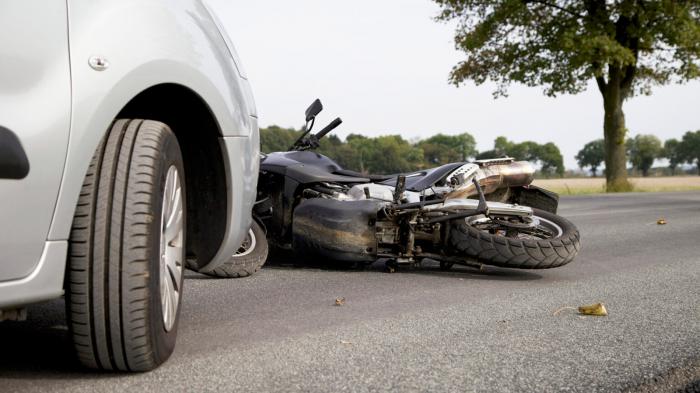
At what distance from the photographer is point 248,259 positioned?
5367 millimetres

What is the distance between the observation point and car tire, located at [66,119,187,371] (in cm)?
231

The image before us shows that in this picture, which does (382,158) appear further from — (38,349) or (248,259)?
(38,349)

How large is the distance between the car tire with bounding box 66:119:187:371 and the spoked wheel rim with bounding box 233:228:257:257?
9.27 feet

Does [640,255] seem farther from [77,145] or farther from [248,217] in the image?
[77,145]

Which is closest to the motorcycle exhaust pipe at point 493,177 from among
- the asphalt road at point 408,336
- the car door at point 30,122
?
the asphalt road at point 408,336

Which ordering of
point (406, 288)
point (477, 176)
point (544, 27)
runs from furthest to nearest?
1. point (544, 27)
2. point (477, 176)
3. point (406, 288)

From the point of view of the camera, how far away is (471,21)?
2623cm

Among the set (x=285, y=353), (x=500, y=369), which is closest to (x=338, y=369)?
(x=285, y=353)

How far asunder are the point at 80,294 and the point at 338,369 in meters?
0.91

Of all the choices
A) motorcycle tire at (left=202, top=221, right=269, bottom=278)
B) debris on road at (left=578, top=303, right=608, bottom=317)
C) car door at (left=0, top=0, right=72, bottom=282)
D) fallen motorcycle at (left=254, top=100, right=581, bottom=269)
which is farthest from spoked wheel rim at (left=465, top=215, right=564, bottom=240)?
car door at (left=0, top=0, right=72, bottom=282)

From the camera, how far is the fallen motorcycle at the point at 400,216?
5.16 metres

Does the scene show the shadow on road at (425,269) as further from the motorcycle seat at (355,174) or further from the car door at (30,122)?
the car door at (30,122)

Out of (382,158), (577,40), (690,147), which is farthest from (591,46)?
(690,147)

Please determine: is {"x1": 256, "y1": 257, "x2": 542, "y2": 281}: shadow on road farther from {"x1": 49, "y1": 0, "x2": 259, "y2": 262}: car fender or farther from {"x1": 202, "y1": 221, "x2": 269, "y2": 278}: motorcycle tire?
{"x1": 49, "y1": 0, "x2": 259, "y2": 262}: car fender
